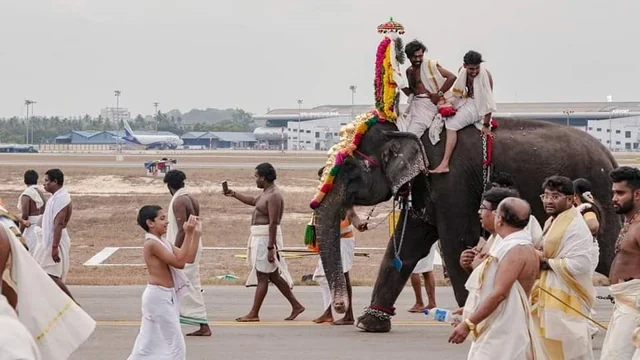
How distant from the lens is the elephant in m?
13.3

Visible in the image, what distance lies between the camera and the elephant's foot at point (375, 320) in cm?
1367

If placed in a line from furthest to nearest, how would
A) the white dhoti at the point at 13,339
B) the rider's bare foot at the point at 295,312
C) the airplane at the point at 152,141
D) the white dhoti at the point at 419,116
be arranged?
1. the airplane at the point at 152,141
2. the rider's bare foot at the point at 295,312
3. the white dhoti at the point at 419,116
4. the white dhoti at the point at 13,339

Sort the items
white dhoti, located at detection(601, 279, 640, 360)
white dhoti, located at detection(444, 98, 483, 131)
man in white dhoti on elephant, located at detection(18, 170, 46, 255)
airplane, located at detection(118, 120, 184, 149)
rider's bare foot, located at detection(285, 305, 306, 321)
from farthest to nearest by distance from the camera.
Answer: airplane, located at detection(118, 120, 184, 149)
man in white dhoti on elephant, located at detection(18, 170, 46, 255)
rider's bare foot, located at detection(285, 305, 306, 321)
white dhoti, located at detection(444, 98, 483, 131)
white dhoti, located at detection(601, 279, 640, 360)

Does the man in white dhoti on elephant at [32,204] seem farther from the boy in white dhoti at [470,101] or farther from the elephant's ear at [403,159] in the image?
the boy in white dhoti at [470,101]

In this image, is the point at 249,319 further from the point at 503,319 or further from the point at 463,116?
the point at 503,319

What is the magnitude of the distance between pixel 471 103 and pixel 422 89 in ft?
1.84

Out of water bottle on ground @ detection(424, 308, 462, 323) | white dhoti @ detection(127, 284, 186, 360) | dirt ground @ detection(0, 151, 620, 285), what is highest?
water bottle on ground @ detection(424, 308, 462, 323)

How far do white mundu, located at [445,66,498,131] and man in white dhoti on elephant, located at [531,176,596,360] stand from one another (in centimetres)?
388

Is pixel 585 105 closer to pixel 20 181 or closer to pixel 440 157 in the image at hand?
pixel 20 181

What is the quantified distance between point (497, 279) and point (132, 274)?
1275 cm

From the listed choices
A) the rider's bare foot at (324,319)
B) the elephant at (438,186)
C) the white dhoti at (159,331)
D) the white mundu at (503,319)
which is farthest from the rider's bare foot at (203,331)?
the white mundu at (503,319)

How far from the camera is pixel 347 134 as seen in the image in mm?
13828

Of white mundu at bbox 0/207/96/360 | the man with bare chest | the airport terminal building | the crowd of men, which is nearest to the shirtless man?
the crowd of men

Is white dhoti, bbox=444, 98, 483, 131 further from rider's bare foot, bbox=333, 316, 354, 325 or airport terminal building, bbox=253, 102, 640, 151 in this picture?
airport terminal building, bbox=253, 102, 640, 151
